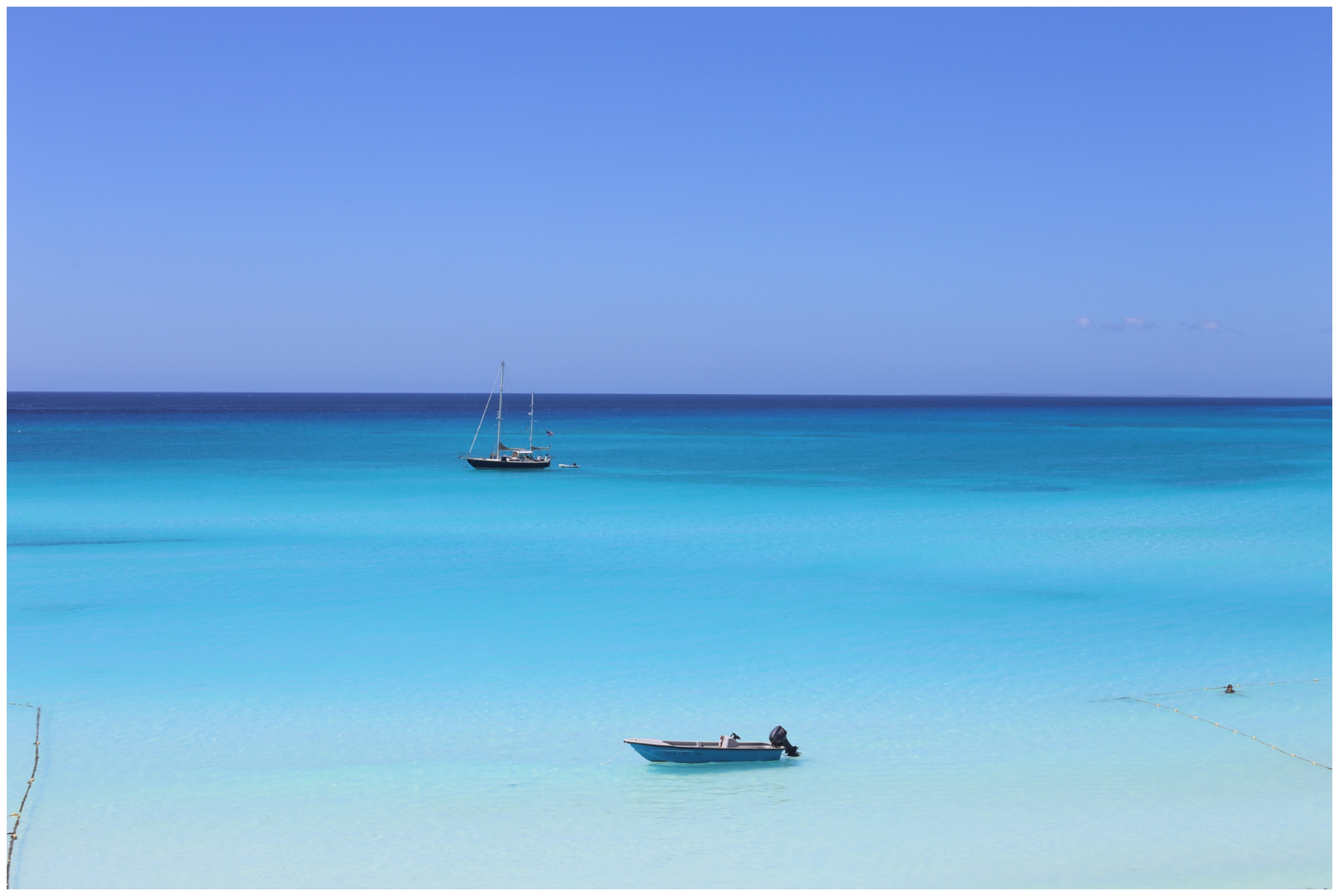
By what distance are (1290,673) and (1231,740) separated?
3.64m

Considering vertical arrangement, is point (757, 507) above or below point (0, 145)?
below

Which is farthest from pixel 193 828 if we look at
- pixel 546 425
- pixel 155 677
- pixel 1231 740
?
pixel 546 425

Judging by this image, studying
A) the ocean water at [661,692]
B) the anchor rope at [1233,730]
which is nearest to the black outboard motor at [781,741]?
the ocean water at [661,692]

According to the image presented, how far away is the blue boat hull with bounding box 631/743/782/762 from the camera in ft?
38.2

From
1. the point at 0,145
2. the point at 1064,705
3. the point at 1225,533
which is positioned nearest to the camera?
the point at 0,145

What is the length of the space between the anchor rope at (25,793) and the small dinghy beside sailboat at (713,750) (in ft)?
19.4

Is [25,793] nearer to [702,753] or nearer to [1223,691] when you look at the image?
[702,753]

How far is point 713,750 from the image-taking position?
11664 mm

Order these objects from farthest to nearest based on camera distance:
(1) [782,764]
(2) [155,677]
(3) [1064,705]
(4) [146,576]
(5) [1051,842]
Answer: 1. (4) [146,576]
2. (2) [155,677]
3. (3) [1064,705]
4. (1) [782,764]
5. (5) [1051,842]

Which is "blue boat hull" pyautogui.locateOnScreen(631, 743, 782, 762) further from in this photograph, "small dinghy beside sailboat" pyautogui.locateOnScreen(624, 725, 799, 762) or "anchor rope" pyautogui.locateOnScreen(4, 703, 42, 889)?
"anchor rope" pyautogui.locateOnScreen(4, 703, 42, 889)

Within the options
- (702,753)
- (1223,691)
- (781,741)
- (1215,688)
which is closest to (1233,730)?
(1223,691)

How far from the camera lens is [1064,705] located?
14180 millimetres

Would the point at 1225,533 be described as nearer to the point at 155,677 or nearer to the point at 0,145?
the point at 155,677

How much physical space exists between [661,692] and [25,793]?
7559mm
